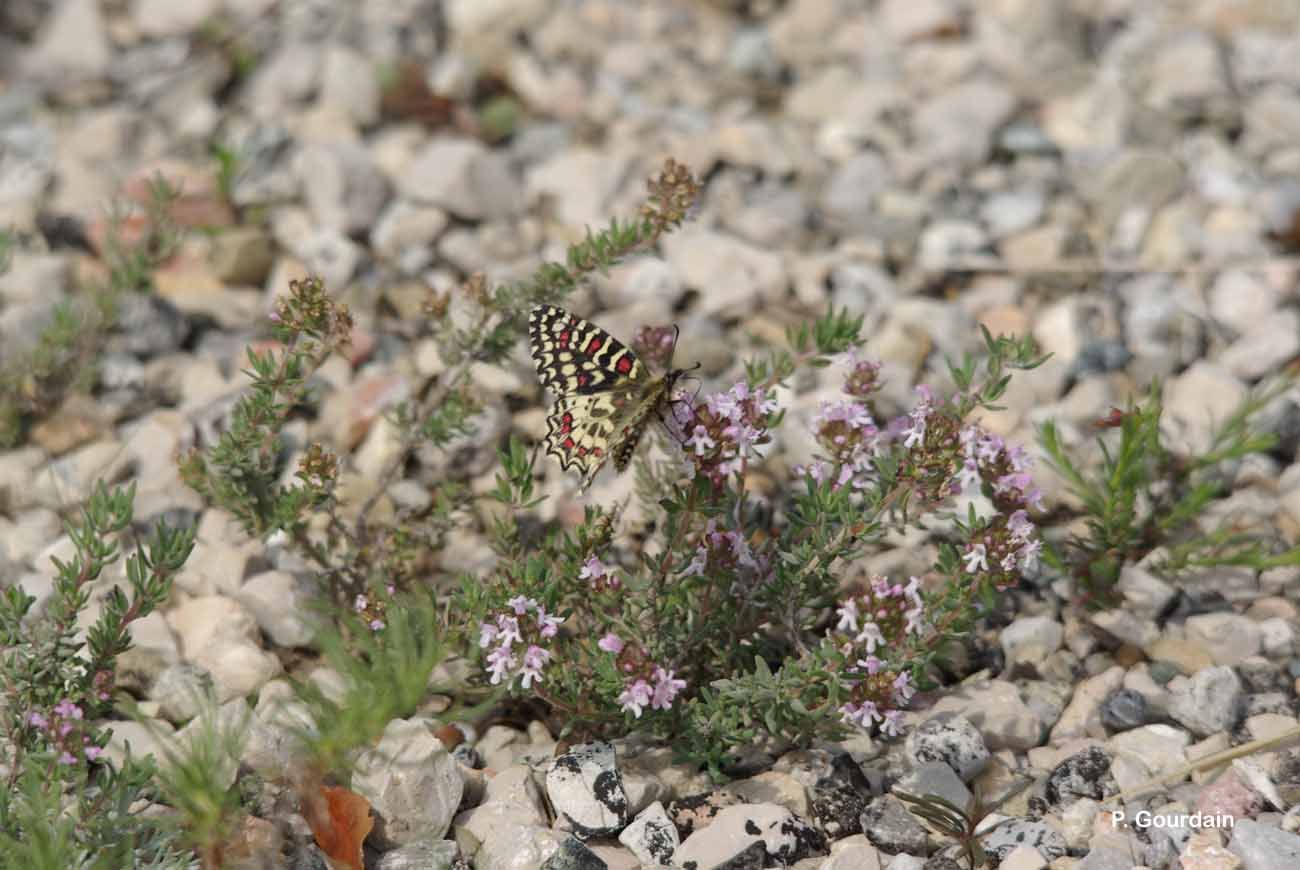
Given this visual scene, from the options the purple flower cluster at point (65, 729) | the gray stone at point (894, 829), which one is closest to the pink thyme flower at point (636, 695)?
the gray stone at point (894, 829)

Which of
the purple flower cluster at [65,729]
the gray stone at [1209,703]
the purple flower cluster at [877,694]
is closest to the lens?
the purple flower cluster at [65,729]

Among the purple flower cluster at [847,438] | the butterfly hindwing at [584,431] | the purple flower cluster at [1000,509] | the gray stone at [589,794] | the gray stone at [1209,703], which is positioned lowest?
the gray stone at [1209,703]

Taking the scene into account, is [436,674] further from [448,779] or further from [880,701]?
[880,701]

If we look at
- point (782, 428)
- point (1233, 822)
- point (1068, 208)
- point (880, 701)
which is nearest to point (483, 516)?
point (782, 428)

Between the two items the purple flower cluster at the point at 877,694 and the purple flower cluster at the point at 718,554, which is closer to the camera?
the purple flower cluster at the point at 877,694

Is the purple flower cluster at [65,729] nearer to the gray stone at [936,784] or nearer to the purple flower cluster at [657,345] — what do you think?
the purple flower cluster at [657,345]

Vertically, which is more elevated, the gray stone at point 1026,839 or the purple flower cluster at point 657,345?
the purple flower cluster at point 657,345
